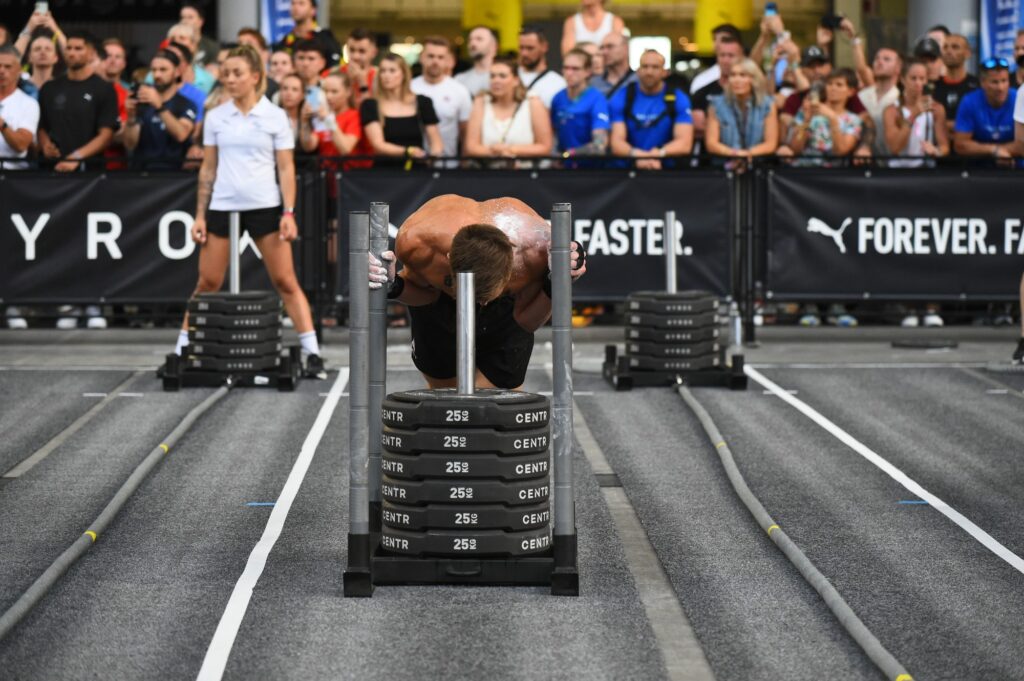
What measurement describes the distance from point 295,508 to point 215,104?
5.33 metres

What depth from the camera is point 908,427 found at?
11.3 metres

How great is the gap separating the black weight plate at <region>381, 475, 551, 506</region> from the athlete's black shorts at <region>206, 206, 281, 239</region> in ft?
19.5

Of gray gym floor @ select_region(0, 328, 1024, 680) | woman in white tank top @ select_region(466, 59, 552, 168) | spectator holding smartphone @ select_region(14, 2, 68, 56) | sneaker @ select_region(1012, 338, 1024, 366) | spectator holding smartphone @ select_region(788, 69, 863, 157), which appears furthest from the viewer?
spectator holding smartphone @ select_region(14, 2, 68, 56)

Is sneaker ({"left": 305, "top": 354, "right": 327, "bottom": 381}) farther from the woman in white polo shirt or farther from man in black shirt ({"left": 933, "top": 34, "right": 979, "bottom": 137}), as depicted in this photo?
man in black shirt ({"left": 933, "top": 34, "right": 979, "bottom": 137})

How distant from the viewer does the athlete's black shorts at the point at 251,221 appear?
12.6m

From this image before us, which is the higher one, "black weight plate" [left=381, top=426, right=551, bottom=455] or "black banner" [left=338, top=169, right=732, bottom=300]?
"black banner" [left=338, top=169, right=732, bottom=300]

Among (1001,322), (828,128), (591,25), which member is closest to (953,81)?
(828,128)

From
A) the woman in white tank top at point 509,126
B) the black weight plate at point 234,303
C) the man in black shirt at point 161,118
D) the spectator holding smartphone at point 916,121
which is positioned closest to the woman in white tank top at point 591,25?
the woman in white tank top at point 509,126

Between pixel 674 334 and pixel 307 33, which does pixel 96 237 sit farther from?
pixel 674 334

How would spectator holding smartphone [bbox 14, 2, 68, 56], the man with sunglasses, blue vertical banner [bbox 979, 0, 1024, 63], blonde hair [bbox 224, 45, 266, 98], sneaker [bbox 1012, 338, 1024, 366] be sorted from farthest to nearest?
blue vertical banner [bbox 979, 0, 1024, 63] < spectator holding smartphone [bbox 14, 2, 68, 56] < the man with sunglasses < sneaker [bbox 1012, 338, 1024, 366] < blonde hair [bbox 224, 45, 266, 98]

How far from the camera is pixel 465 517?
6973mm

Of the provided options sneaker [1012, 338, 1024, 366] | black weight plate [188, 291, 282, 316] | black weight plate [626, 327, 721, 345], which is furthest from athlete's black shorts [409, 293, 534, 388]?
sneaker [1012, 338, 1024, 366]

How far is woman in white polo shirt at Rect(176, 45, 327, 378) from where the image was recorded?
489 inches

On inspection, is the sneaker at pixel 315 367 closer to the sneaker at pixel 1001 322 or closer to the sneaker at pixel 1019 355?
the sneaker at pixel 1019 355
